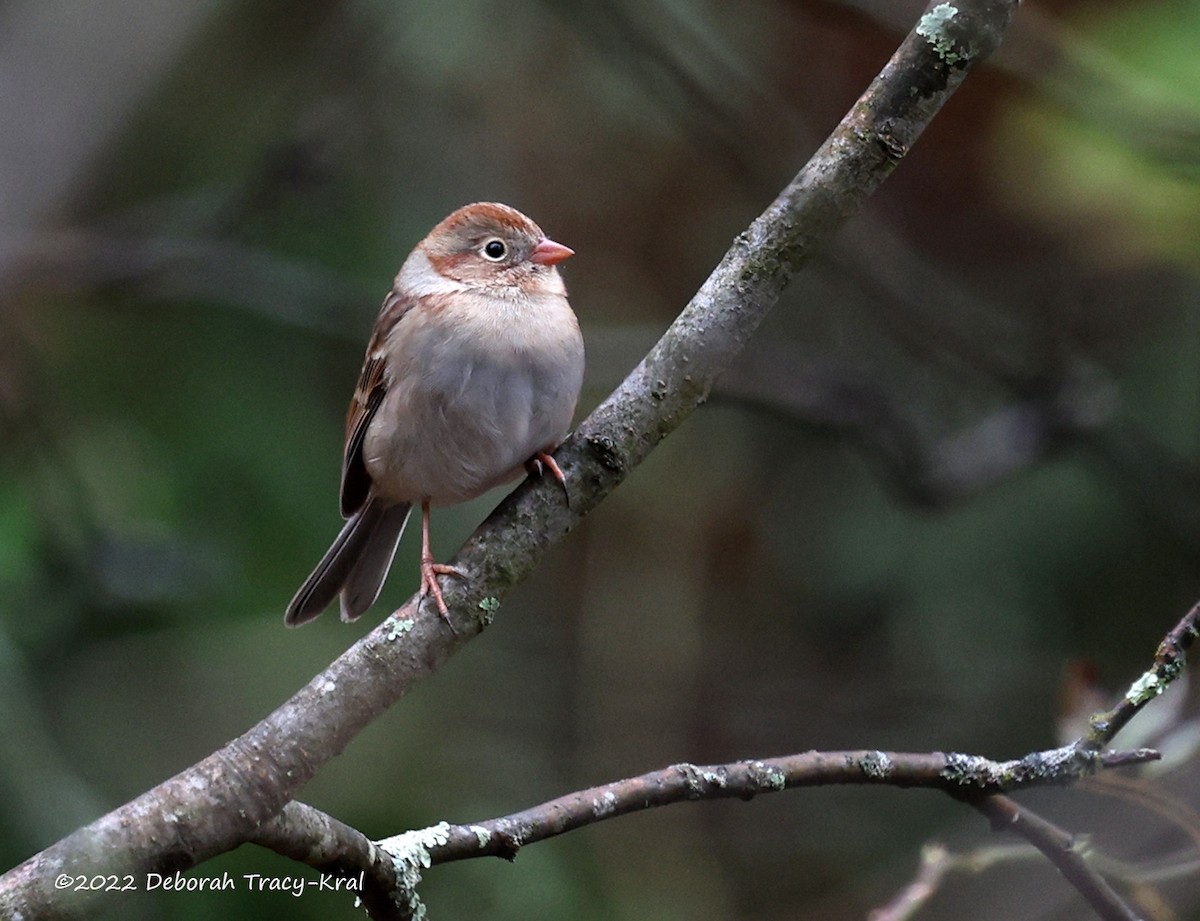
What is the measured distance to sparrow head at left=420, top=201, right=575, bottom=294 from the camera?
4.01 metres

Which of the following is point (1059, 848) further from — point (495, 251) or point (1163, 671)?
point (495, 251)

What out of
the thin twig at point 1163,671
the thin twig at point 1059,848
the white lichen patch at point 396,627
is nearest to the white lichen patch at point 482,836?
the white lichen patch at point 396,627

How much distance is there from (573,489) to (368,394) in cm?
149

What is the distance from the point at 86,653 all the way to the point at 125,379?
1269 millimetres

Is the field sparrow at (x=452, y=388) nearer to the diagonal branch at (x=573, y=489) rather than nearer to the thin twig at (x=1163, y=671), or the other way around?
the diagonal branch at (x=573, y=489)

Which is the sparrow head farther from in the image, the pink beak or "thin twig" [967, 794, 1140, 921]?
"thin twig" [967, 794, 1140, 921]

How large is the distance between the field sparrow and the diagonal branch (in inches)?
21.7

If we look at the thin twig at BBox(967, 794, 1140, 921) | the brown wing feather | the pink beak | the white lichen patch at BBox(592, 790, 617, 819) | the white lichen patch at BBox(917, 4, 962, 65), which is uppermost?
the pink beak

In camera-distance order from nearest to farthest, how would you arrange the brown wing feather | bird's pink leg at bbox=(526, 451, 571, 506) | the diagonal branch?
the diagonal branch < bird's pink leg at bbox=(526, 451, 571, 506) < the brown wing feather

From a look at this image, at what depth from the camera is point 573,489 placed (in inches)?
107

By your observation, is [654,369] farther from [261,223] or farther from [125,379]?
[261,223]

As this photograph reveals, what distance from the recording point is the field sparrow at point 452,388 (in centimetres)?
360

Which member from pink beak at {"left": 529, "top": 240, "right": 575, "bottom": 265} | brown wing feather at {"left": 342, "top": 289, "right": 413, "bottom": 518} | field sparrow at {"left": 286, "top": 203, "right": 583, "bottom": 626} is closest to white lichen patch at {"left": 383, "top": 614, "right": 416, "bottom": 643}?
field sparrow at {"left": 286, "top": 203, "right": 583, "bottom": 626}

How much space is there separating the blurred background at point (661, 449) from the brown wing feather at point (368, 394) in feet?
2.67
